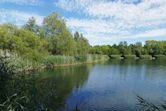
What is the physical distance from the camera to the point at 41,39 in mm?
38844

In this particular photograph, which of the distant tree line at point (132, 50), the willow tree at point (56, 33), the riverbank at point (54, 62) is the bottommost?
the riverbank at point (54, 62)

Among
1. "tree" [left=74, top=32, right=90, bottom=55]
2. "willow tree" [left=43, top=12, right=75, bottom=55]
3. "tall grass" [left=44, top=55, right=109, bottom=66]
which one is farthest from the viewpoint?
"tree" [left=74, top=32, right=90, bottom=55]

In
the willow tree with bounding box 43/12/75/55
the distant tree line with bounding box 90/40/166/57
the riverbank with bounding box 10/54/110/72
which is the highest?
the willow tree with bounding box 43/12/75/55

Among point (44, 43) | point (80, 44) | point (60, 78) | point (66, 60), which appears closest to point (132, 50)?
point (80, 44)

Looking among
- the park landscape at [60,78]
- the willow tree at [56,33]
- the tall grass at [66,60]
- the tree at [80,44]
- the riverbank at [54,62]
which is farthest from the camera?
the tree at [80,44]

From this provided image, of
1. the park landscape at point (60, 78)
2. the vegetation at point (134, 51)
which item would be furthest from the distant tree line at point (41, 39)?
the vegetation at point (134, 51)

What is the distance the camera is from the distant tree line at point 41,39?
2914cm

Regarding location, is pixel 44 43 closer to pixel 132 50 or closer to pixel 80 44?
pixel 80 44

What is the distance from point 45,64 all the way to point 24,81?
3157cm

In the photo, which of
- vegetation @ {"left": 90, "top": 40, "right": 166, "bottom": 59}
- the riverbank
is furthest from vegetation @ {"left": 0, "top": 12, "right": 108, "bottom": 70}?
vegetation @ {"left": 90, "top": 40, "right": 166, "bottom": 59}

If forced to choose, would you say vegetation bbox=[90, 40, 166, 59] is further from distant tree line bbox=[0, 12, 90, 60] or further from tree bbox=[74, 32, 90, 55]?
distant tree line bbox=[0, 12, 90, 60]

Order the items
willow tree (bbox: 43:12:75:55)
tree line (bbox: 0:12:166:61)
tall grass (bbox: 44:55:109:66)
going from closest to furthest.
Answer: tree line (bbox: 0:12:166:61), tall grass (bbox: 44:55:109:66), willow tree (bbox: 43:12:75:55)

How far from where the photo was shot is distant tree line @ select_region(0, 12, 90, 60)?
29141mm

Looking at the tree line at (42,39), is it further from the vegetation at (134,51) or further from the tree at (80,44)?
the vegetation at (134,51)
